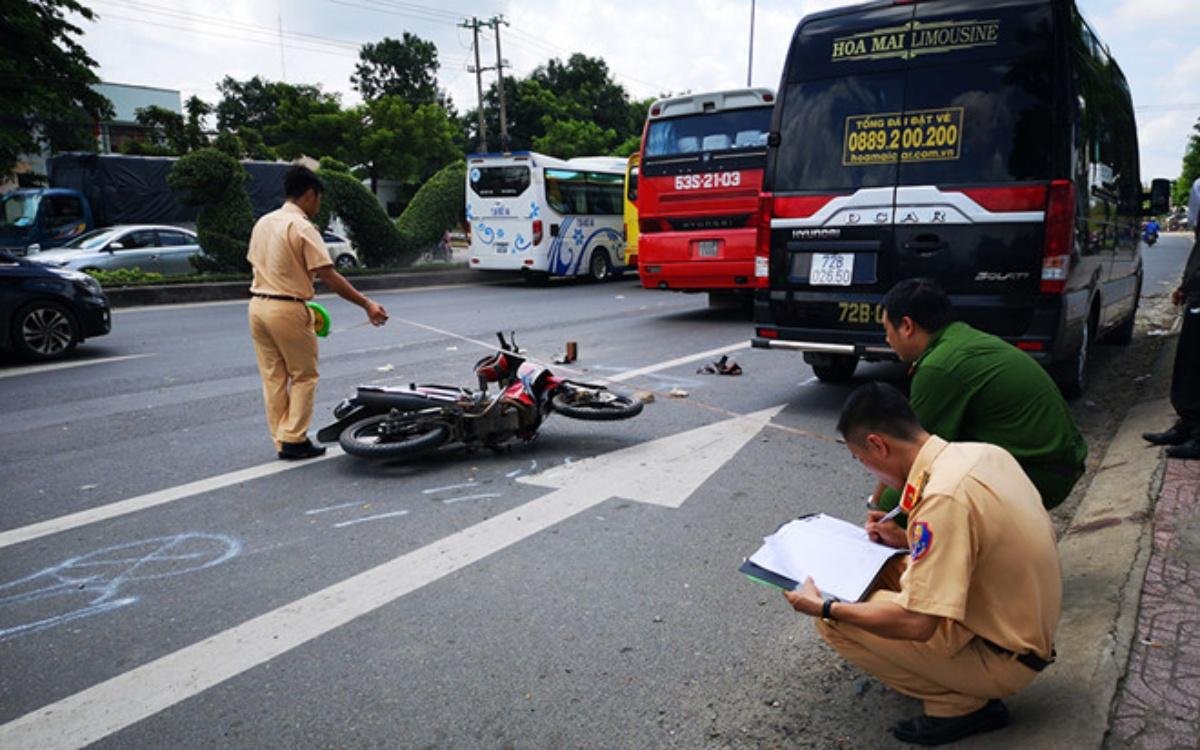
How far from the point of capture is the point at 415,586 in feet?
11.7

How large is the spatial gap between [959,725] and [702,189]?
9.94 m

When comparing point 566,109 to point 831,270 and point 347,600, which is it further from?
point 347,600

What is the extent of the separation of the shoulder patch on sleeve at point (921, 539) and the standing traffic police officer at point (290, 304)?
157 inches

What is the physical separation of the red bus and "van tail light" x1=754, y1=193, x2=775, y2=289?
4.75m

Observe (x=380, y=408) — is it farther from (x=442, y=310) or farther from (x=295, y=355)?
(x=442, y=310)

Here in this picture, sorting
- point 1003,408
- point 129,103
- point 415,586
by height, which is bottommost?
point 415,586

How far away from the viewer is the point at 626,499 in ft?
15.1

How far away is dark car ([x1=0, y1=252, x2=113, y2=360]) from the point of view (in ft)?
29.1

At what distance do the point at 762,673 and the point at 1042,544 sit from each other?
108 cm

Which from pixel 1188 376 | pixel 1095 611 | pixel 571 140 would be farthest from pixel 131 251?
pixel 571 140

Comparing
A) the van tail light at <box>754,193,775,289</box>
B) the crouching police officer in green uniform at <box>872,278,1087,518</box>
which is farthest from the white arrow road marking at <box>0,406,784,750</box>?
the crouching police officer in green uniform at <box>872,278,1087,518</box>

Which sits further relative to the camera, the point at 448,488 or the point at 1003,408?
the point at 448,488

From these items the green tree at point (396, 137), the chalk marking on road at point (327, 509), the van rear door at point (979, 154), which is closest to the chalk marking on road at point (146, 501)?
the chalk marking on road at point (327, 509)

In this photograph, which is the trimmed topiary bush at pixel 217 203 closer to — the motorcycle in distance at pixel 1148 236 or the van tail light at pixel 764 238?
the van tail light at pixel 764 238
